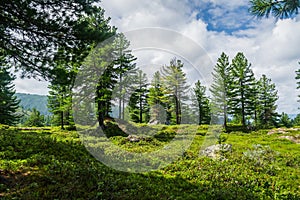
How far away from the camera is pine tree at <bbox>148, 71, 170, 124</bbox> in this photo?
122 feet

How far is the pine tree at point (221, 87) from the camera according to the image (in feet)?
124

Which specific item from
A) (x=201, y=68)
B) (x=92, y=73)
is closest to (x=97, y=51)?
(x=92, y=73)

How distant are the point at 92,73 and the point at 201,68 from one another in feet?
44.8

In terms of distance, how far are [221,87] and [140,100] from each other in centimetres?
1509

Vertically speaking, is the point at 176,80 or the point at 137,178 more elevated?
the point at 176,80

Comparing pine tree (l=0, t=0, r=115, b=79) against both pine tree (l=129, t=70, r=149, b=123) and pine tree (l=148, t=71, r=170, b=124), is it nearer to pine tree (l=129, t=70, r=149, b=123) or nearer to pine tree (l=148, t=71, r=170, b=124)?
pine tree (l=129, t=70, r=149, b=123)

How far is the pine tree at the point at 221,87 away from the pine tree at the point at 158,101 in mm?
9302

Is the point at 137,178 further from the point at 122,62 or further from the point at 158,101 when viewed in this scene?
the point at 158,101

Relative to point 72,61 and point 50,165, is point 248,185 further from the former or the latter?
point 72,61

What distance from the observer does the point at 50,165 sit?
27.2ft

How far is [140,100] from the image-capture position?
39.5 metres

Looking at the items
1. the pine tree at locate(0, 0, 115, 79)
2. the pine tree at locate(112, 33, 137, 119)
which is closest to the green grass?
the pine tree at locate(0, 0, 115, 79)

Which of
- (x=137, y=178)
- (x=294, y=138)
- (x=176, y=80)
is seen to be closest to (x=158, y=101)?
(x=176, y=80)

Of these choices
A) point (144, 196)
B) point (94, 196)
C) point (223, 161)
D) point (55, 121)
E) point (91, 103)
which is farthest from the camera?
point (55, 121)
